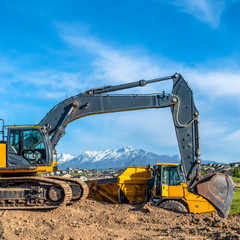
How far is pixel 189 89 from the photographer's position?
560 inches

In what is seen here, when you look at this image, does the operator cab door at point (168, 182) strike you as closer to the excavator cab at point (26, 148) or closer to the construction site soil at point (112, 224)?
the construction site soil at point (112, 224)

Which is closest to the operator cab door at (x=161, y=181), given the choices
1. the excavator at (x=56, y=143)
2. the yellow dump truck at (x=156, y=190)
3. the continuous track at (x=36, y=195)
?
the yellow dump truck at (x=156, y=190)

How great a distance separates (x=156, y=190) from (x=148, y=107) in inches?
138

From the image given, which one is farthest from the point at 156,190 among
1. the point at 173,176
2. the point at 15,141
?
the point at 15,141

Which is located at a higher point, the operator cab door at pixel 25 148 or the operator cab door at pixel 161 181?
the operator cab door at pixel 25 148

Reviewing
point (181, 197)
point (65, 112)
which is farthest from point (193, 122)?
point (65, 112)

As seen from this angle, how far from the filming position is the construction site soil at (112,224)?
29.6 ft

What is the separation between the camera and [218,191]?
1312 cm

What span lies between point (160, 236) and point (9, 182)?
22.5 feet

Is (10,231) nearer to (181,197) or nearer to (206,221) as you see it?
(206,221)

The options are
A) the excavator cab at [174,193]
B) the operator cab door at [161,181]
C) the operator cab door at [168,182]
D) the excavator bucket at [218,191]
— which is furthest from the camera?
the operator cab door at [161,181]

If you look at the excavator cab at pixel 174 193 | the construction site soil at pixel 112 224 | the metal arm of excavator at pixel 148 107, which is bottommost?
the construction site soil at pixel 112 224

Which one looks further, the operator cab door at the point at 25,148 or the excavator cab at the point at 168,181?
the excavator cab at the point at 168,181

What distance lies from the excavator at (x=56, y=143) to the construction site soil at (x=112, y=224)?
627mm
